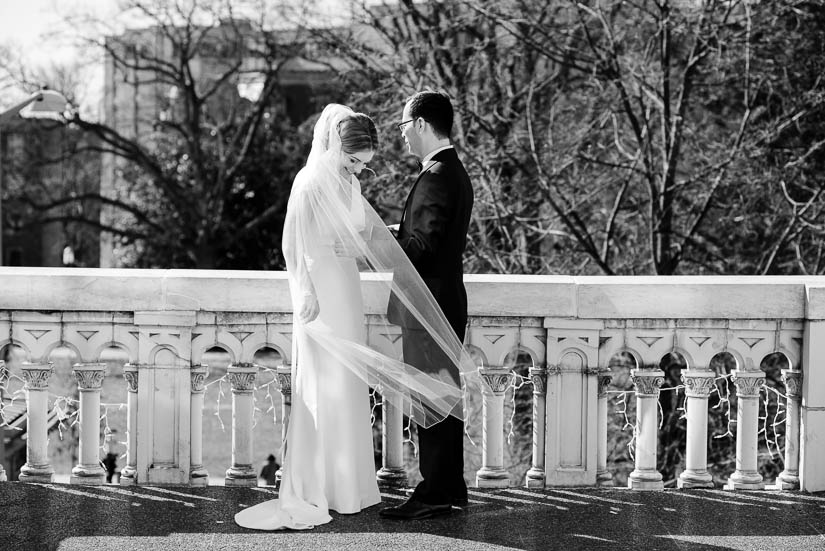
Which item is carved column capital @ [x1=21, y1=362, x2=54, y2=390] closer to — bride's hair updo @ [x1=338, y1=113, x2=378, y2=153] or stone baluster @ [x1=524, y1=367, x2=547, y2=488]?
bride's hair updo @ [x1=338, y1=113, x2=378, y2=153]

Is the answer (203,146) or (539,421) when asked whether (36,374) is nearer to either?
(539,421)

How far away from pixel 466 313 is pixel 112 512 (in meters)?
1.90

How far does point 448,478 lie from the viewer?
515 cm

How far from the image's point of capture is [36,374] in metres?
5.54

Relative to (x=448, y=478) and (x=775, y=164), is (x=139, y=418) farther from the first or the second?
(x=775, y=164)

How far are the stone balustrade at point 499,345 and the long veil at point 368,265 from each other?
49 cm

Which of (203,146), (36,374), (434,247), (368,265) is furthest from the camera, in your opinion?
(203,146)

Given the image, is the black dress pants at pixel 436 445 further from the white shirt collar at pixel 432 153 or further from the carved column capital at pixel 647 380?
the carved column capital at pixel 647 380

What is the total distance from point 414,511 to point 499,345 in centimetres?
104

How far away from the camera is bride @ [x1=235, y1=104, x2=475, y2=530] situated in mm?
4973

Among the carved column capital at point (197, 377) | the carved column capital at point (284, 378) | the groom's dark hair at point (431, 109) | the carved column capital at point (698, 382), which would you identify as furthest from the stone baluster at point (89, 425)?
the carved column capital at point (698, 382)

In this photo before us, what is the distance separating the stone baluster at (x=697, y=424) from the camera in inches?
221

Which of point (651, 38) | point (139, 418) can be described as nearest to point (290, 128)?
point (651, 38)

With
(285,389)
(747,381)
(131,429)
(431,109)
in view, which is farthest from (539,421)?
(131,429)
